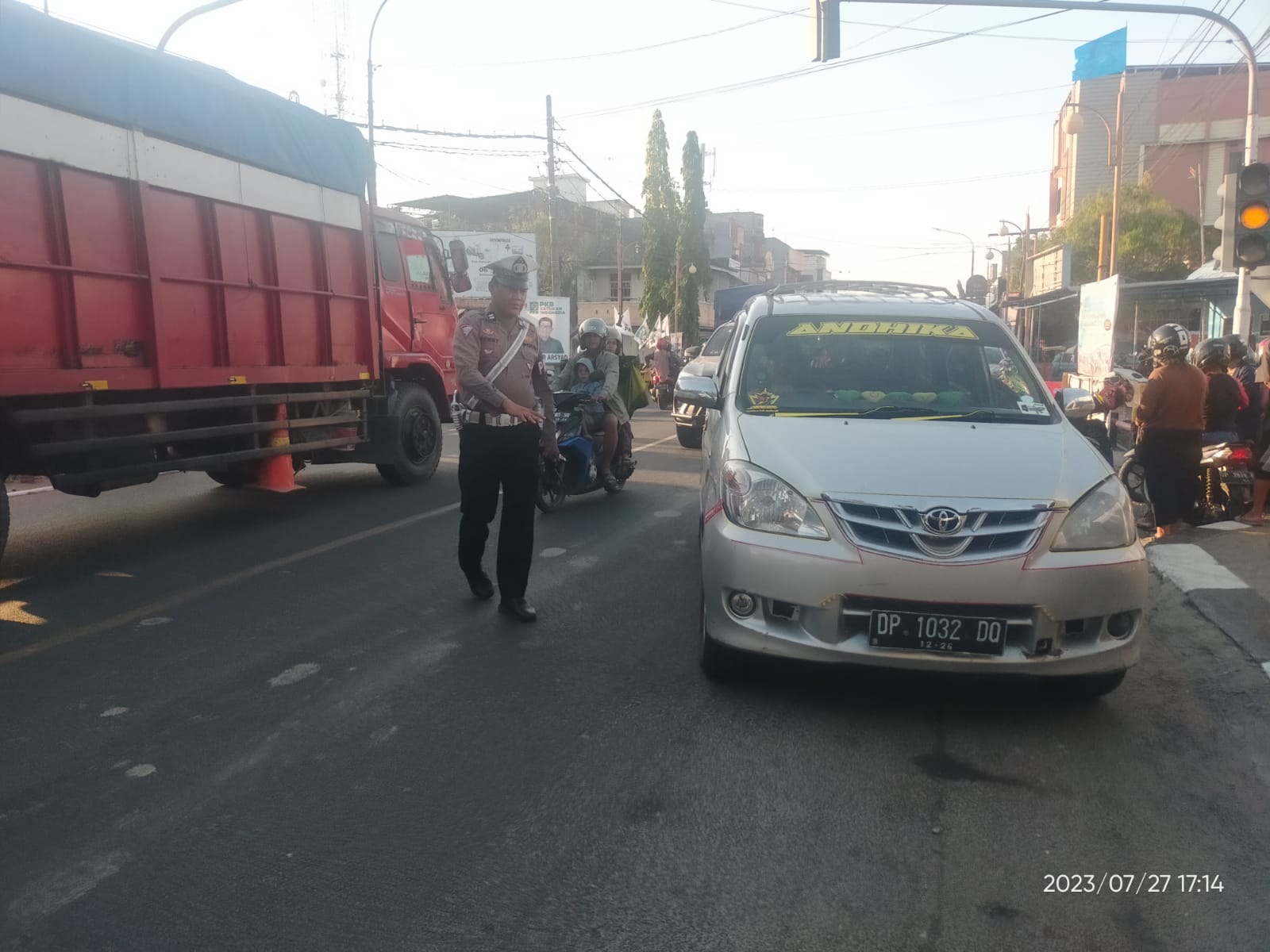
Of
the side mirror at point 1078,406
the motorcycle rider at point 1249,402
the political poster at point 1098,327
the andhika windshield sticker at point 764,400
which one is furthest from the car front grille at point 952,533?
the political poster at point 1098,327

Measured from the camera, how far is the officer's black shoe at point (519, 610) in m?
5.75

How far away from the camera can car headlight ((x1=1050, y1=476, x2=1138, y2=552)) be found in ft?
13.3

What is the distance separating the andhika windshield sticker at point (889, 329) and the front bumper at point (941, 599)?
179 centimetres

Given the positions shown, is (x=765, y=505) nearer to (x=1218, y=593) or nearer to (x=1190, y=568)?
(x=1218, y=593)

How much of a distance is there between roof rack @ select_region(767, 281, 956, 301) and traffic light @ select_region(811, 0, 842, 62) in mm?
6186

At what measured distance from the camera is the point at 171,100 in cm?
725

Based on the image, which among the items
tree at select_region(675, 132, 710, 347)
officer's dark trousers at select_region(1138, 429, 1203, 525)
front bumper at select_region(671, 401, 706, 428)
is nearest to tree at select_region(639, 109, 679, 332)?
tree at select_region(675, 132, 710, 347)

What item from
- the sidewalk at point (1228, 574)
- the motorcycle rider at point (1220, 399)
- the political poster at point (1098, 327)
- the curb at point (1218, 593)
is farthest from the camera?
the political poster at point (1098, 327)

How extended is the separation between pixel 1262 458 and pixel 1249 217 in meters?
2.44

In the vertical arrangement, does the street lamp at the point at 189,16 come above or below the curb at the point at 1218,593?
above

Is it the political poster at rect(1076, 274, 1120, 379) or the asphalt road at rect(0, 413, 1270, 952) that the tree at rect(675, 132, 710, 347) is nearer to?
the political poster at rect(1076, 274, 1120, 379)

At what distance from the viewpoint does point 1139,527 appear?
8.70 m

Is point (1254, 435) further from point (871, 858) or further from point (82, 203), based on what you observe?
point (82, 203)

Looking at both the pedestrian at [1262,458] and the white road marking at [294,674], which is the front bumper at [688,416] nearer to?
the pedestrian at [1262,458]
